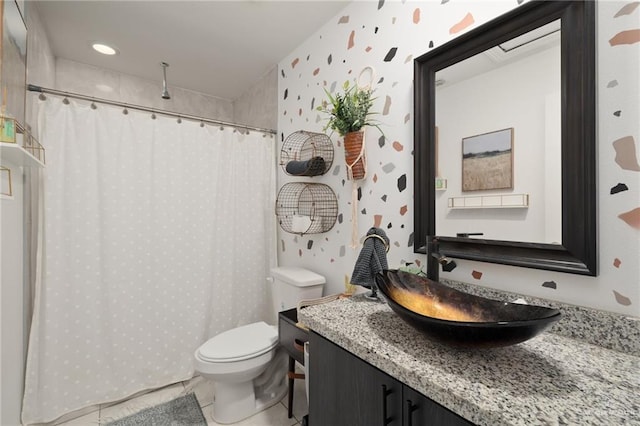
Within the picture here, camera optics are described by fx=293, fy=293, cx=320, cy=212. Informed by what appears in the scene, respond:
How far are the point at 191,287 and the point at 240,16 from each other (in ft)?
6.13

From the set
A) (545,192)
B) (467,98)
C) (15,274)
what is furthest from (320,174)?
(15,274)

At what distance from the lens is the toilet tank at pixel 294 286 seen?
6.09 ft

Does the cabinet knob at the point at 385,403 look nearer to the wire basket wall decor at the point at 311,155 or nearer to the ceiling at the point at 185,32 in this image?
the wire basket wall decor at the point at 311,155

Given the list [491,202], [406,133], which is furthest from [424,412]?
[406,133]

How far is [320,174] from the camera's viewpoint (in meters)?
1.98

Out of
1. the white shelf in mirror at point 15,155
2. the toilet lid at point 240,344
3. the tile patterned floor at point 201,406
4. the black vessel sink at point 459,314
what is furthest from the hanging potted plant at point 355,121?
the tile patterned floor at point 201,406

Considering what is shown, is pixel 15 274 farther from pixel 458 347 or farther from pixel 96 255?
pixel 458 347

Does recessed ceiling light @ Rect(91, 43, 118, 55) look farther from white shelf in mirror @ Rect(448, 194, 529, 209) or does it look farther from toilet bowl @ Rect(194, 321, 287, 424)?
white shelf in mirror @ Rect(448, 194, 529, 209)

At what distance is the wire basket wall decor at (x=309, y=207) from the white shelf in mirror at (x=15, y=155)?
1.34 metres

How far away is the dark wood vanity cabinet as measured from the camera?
2.30ft

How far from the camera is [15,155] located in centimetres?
119

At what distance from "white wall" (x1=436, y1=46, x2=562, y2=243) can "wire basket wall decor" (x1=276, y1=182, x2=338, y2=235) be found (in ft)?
2.62

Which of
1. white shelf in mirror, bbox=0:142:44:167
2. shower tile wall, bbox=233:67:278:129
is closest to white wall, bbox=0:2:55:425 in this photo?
white shelf in mirror, bbox=0:142:44:167

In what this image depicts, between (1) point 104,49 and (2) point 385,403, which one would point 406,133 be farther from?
(1) point 104,49
